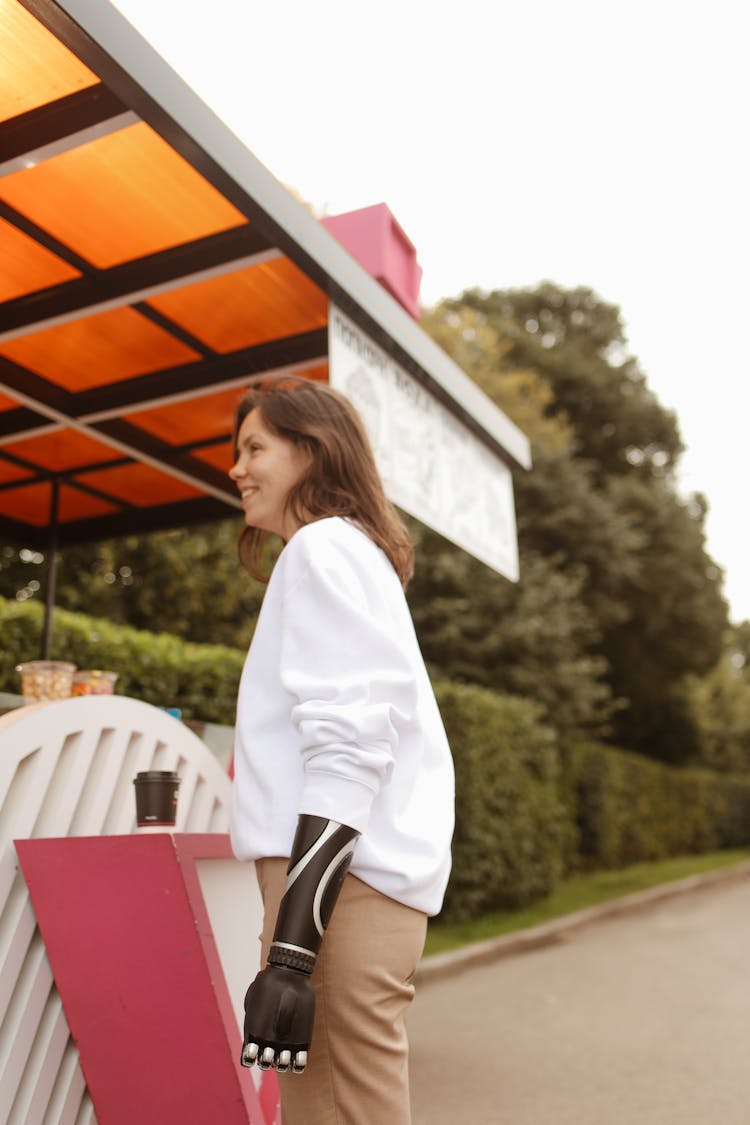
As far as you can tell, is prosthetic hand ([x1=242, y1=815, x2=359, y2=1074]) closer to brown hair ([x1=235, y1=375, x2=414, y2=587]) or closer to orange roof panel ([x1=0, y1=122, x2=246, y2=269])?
brown hair ([x1=235, y1=375, x2=414, y2=587])

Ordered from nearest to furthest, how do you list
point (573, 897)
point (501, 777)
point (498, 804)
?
point (498, 804) < point (501, 777) < point (573, 897)

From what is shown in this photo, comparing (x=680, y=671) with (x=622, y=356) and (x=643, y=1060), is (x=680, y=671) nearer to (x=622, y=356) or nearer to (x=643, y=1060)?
(x=622, y=356)

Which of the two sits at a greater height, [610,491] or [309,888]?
[610,491]

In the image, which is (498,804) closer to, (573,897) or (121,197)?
(573,897)

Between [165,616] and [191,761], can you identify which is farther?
[165,616]

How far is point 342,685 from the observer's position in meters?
1.67

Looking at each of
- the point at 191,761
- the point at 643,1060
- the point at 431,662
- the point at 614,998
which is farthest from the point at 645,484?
the point at 191,761

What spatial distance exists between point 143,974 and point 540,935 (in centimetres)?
824

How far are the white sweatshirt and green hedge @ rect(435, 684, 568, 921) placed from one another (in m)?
8.57

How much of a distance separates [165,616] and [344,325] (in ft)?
33.1

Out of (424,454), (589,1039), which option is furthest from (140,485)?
(589,1039)

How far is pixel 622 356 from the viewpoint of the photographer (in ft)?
85.9

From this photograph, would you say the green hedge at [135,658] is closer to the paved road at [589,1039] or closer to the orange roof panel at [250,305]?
the paved road at [589,1039]

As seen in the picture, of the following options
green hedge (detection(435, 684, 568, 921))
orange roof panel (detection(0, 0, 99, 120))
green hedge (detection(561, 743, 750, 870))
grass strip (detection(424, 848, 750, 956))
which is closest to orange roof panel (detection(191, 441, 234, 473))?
orange roof panel (detection(0, 0, 99, 120))
